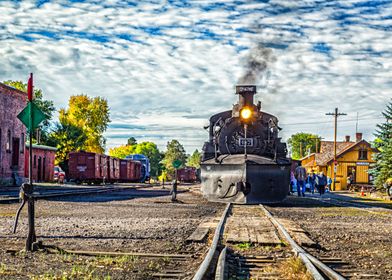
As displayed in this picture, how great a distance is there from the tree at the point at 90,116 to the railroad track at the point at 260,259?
76485 mm

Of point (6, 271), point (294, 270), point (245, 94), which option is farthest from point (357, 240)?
point (245, 94)

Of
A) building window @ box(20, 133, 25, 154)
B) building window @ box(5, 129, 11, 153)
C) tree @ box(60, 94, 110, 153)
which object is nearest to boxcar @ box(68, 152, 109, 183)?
building window @ box(20, 133, 25, 154)

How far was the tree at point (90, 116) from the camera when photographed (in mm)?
85419

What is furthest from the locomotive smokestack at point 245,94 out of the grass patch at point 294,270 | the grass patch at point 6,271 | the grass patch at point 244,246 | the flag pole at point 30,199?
the grass patch at point 6,271

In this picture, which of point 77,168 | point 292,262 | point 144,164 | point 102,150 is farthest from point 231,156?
point 102,150

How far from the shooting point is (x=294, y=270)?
631cm

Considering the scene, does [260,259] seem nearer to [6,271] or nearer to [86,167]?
[6,271]

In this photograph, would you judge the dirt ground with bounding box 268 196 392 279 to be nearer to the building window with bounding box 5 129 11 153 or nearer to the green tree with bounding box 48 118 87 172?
the building window with bounding box 5 129 11 153

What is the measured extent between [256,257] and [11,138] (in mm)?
35271

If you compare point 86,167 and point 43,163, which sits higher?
point 43,163

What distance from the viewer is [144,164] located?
7806cm

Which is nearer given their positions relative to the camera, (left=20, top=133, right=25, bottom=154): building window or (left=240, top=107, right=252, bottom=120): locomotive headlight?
(left=240, top=107, right=252, bottom=120): locomotive headlight

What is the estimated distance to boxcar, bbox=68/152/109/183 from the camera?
48719 millimetres

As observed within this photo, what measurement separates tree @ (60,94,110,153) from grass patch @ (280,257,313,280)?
7909cm
